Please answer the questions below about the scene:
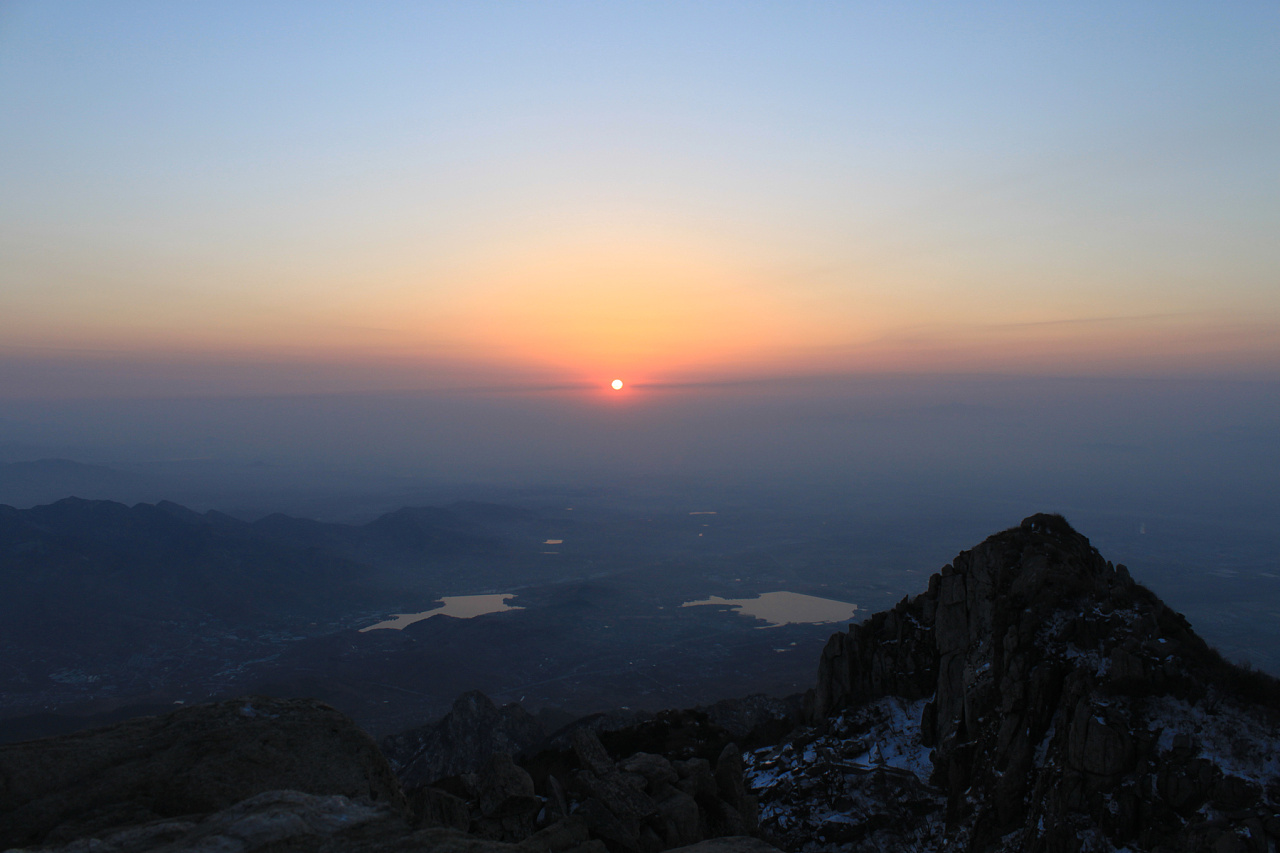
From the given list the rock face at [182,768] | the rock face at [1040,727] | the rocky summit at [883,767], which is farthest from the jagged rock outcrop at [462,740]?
the rock face at [182,768]

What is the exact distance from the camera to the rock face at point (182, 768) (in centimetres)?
1616

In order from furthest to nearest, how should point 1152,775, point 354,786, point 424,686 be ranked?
point 424,686, point 1152,775, point 354,786

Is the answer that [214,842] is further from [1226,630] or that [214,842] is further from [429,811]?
[1226,630]

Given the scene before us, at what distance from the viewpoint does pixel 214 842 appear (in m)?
13.3

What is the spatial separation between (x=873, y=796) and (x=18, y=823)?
1335 inches

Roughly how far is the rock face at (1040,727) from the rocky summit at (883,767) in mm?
95

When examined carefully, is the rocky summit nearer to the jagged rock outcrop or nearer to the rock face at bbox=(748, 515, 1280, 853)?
the rock face at bbox=(748, 515, 1280, 853)

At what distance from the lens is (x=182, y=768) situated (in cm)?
1798

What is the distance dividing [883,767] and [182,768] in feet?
109

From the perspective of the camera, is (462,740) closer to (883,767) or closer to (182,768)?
(883,767)

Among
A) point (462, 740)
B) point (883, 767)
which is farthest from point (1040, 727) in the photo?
point (462, 740)

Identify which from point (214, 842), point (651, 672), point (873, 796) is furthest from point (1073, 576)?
point (651, 672)

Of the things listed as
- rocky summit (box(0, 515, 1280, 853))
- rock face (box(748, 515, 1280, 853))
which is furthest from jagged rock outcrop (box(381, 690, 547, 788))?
rock face (box(748, 515, 1280, 853))

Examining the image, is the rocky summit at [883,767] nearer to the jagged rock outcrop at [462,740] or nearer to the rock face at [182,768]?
the rock face at [182,768]
